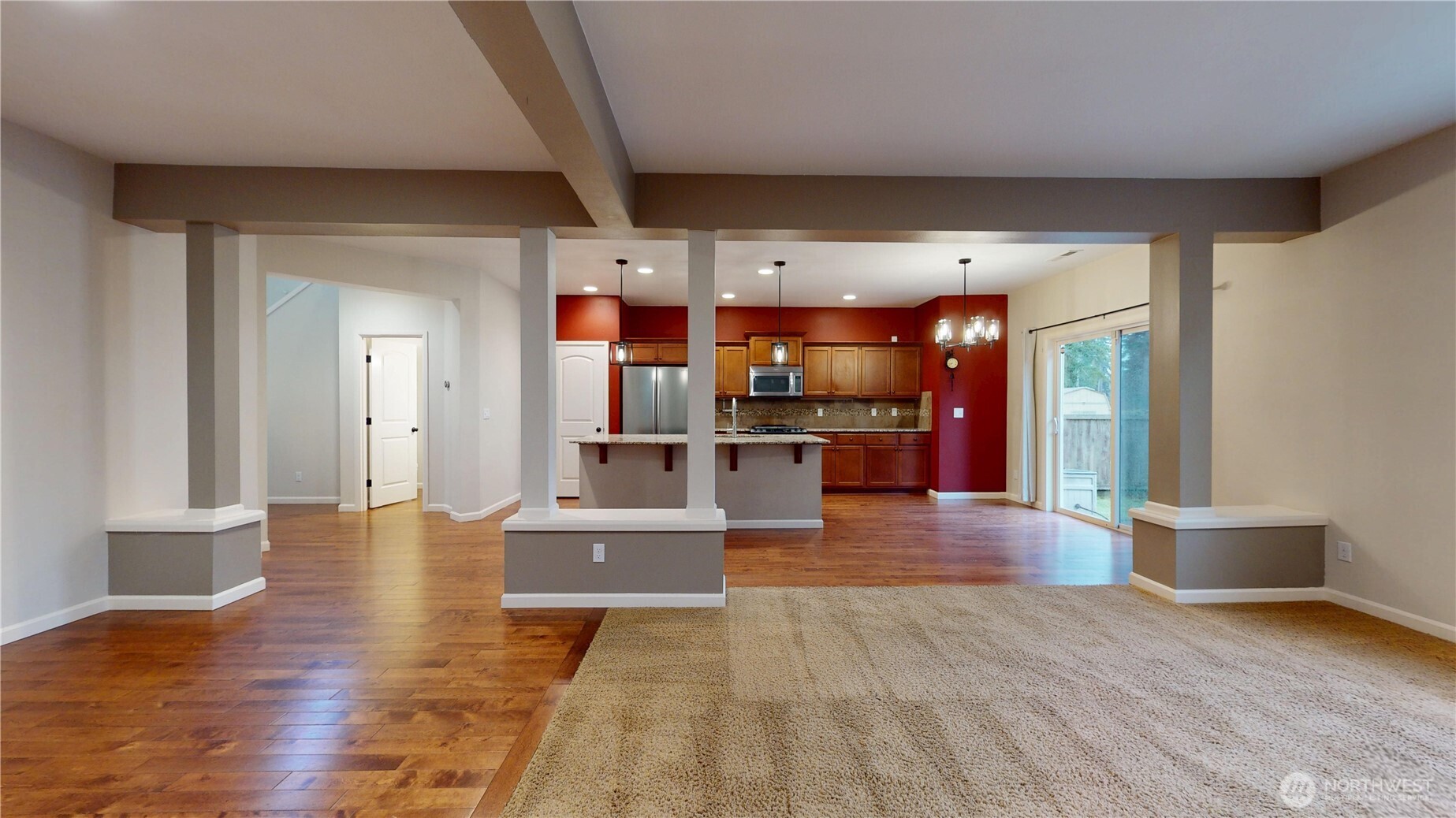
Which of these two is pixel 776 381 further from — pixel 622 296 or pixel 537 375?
pixel 537 375

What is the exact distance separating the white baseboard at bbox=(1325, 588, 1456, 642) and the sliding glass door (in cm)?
179

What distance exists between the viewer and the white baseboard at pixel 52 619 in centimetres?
282

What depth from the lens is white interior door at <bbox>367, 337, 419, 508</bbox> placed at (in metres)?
6.61

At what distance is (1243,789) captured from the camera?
1.74m

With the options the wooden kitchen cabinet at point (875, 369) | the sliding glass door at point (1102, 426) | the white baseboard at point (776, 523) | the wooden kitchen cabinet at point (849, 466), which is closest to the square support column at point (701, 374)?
the white baseboard at point (776, 523)

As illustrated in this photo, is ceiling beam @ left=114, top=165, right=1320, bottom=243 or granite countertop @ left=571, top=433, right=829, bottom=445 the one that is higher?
ceiling beam @ left=114, top=165, right=1320, bottom=243

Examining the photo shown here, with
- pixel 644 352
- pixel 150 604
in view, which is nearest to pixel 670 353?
pixel 644 352

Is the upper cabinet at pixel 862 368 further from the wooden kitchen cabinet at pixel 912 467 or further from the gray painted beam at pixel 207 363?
the gray painted beam at pixel 207 363

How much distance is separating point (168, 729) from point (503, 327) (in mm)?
5006

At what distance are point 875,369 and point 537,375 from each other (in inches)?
223

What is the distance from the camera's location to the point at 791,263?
558 cm

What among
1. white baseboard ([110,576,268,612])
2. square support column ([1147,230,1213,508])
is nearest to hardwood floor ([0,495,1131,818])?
white baseboard ([110,576,268,612])

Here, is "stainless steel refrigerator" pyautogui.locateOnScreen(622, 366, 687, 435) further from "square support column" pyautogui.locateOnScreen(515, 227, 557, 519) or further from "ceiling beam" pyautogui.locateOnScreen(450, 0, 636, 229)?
"ceiling beam" pyautogui.locateOnScreen(450, 0, 636, 229)

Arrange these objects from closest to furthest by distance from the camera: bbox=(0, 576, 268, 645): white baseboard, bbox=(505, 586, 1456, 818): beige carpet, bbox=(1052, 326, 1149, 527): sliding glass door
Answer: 1. bbox=(505, 586, 1456, 818): beige carpet
2. bbox=(0, 576, 268, 645): white baseboard
3. bbox=(1052, 326, 1149, 527): sliding glass door
